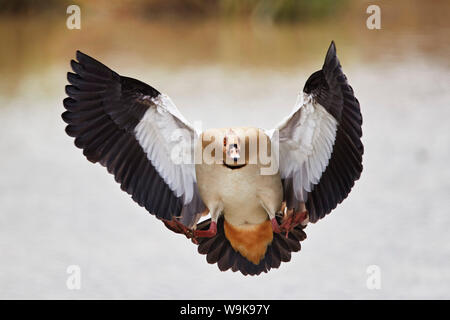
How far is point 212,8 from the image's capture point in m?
6.45

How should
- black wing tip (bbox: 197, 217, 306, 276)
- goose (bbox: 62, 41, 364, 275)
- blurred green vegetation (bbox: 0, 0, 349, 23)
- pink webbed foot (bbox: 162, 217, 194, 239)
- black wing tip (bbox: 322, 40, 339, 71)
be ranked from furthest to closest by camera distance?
blurred green vegetation (bbox: 0, 0, 349, 23) < black wing tip (bbox: 197, 217, 306, 276) < pink webbed foot (bbox: 162, 217, 194, 239) < goose (bbox: 62, 41, 364, 275) < black wing tip (bbox: 322, 40, 339, 71)

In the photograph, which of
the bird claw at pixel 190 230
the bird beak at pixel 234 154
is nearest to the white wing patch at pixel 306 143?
the bird beak at pixel 234 154

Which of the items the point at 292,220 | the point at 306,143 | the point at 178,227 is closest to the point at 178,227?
the point at 178,227

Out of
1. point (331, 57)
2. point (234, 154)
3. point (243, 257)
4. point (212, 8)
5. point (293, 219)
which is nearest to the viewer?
point (331, 57)

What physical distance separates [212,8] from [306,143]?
4.24m

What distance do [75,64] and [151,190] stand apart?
1.36 feet

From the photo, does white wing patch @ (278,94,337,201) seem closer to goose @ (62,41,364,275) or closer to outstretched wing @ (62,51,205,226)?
goose @ (62,41,364,275)

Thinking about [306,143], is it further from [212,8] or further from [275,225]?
[212,8]

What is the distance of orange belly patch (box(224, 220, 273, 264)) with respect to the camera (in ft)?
8.04

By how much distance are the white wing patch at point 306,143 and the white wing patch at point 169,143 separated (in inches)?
10.3

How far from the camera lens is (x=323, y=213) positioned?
237cm

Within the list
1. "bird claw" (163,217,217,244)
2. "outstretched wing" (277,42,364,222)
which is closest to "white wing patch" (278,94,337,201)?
"outstretched wing" (277,42,364,222)

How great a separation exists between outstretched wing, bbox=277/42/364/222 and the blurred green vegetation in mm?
4089

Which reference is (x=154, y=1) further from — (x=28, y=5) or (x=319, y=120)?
(x=319, y=120)
